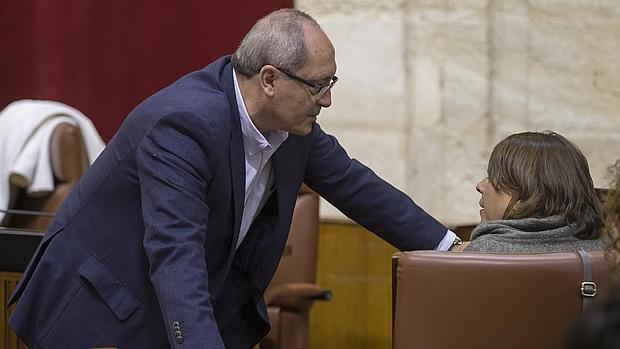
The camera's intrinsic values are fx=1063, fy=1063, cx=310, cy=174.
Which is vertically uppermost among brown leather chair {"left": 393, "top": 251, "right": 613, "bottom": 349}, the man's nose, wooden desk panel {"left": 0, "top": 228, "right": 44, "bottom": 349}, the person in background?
the man's nose

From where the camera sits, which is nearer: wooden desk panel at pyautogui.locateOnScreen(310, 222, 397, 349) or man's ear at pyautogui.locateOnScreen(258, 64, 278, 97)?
man's ear at pyautogui.locateOnScreen(258, 64, 278, 97)

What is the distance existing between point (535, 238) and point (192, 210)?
0.67 metres

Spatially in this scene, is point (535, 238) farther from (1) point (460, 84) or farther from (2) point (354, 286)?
(2) point (354, 286)

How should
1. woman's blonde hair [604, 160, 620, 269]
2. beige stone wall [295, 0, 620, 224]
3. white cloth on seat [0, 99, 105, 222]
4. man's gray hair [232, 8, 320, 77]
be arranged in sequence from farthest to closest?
white cloth on seat [0, 99, 105, 222], beige stone wall [295, 0, 620, 224], man's gray hair [232, 8, 320, 77], woman's blonde hair [604, 160, 620, 269]

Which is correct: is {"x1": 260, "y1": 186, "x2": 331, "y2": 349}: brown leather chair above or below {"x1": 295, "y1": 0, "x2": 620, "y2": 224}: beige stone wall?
below

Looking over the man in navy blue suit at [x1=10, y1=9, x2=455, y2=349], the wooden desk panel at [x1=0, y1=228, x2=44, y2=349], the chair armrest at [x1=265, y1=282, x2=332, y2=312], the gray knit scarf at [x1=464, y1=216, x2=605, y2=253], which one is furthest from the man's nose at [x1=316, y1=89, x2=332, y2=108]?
the chair armrest at [x1=265, y1=282, x2=332, y2=312]

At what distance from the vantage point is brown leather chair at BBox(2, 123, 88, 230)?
12.8 feet

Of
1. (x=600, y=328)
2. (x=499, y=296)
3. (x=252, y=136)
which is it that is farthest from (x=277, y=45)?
(x=600, y=328)

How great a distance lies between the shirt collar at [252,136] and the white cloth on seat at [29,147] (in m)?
1.91

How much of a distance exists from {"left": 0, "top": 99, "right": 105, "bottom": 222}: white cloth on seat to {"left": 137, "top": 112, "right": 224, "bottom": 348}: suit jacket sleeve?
1992 mm

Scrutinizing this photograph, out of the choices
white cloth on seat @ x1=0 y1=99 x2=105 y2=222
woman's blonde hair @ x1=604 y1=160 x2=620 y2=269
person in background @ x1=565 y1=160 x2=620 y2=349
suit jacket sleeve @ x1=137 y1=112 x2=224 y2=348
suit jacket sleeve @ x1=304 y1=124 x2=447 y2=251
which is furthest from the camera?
white cloth on seat @ x1=0 y1=99 x2=105 y2=222

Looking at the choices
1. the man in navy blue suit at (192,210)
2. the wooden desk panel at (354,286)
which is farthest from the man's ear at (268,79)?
the wooden desk panel at (354,286)

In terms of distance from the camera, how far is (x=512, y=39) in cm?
372

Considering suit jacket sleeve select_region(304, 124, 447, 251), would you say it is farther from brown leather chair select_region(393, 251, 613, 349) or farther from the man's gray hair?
brown leather chair select_region(393, 251, 613, 349)
